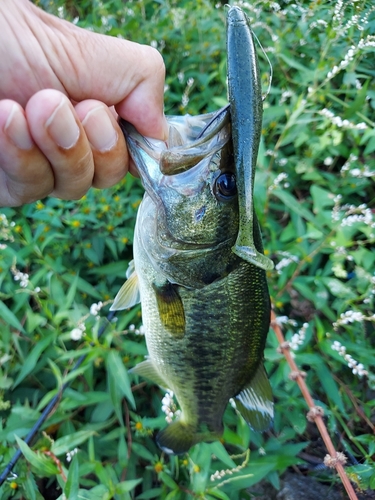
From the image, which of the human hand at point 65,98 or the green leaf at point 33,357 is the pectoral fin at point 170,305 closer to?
the human hand at point 65,98

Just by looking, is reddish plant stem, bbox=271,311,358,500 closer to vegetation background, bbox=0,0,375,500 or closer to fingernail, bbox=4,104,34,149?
vegetation background, bbox=0,0,375,500

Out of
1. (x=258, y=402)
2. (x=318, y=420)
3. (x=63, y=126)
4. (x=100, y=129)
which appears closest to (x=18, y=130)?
(x=63, y=126)

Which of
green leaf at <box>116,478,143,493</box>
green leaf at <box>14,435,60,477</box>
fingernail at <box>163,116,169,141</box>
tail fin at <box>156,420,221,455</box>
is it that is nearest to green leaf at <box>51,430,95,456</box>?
green leaf at <box>14,435,60,477</box>

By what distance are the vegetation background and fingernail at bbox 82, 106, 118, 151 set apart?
2.40ft

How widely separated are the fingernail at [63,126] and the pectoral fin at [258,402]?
3.96 feet

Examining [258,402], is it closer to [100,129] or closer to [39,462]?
[39,462]

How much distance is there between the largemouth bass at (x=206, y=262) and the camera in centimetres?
108

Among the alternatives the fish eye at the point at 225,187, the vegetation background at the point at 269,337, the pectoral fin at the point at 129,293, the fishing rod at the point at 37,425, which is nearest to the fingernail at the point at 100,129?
the fish eye at the point at 225,187

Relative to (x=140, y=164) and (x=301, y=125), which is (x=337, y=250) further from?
(x=140, y=164)

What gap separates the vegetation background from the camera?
1.81 meters

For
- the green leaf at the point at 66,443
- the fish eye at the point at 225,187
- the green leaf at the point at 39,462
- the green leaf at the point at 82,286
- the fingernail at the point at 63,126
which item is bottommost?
the green leaf at the point at 66,443

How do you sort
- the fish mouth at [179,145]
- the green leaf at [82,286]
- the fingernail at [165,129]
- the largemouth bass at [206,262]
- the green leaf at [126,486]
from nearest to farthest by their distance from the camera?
the largemouth bass at [206,262] → the fish mouth at [179,145] → the fingernail at [165,129] → the green leaf at [126,486] → the green leaf at [82,286]

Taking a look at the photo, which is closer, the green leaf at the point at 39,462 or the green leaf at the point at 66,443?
the green leaf at the point at 39,462

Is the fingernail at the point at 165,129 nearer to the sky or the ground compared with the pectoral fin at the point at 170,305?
nearer to the sky
